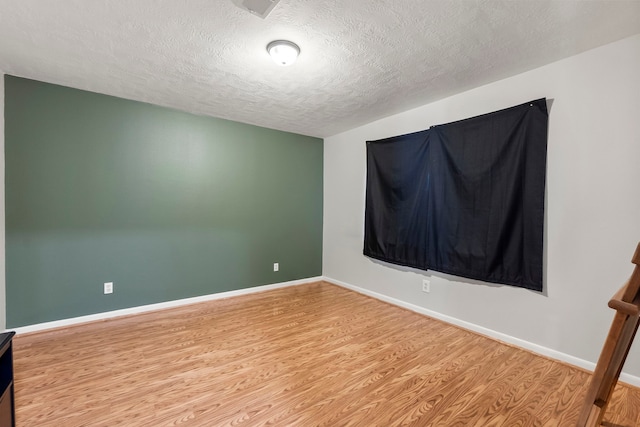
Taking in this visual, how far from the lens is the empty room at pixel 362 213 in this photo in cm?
164

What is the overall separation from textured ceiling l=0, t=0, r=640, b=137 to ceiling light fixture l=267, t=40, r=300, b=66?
5 cm

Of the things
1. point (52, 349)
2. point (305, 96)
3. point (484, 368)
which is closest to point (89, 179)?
point (52, 349)

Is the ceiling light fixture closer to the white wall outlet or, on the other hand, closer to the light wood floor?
the light wood floor

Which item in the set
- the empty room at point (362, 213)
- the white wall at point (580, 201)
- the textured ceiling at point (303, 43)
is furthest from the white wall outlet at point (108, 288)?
the white wall at point (580, 201)

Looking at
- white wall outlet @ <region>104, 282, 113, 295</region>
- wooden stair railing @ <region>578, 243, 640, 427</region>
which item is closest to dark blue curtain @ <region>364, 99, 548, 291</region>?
wooden stair railing @ <region>578, 243, 640, 427</region>

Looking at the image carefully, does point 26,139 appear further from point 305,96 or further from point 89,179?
point 305,96

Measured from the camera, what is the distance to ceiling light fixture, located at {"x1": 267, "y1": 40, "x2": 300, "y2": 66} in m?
1.92

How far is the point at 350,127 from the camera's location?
395 cm

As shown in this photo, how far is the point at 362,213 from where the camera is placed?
3.90 m

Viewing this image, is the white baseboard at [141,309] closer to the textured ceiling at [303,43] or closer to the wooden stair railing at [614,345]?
the textured ceiling at [303,43]

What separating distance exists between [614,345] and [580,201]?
1.56m

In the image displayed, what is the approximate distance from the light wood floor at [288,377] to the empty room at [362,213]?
2 cm

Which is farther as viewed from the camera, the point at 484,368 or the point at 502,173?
the point at 502,173

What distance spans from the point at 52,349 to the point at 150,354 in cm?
85
